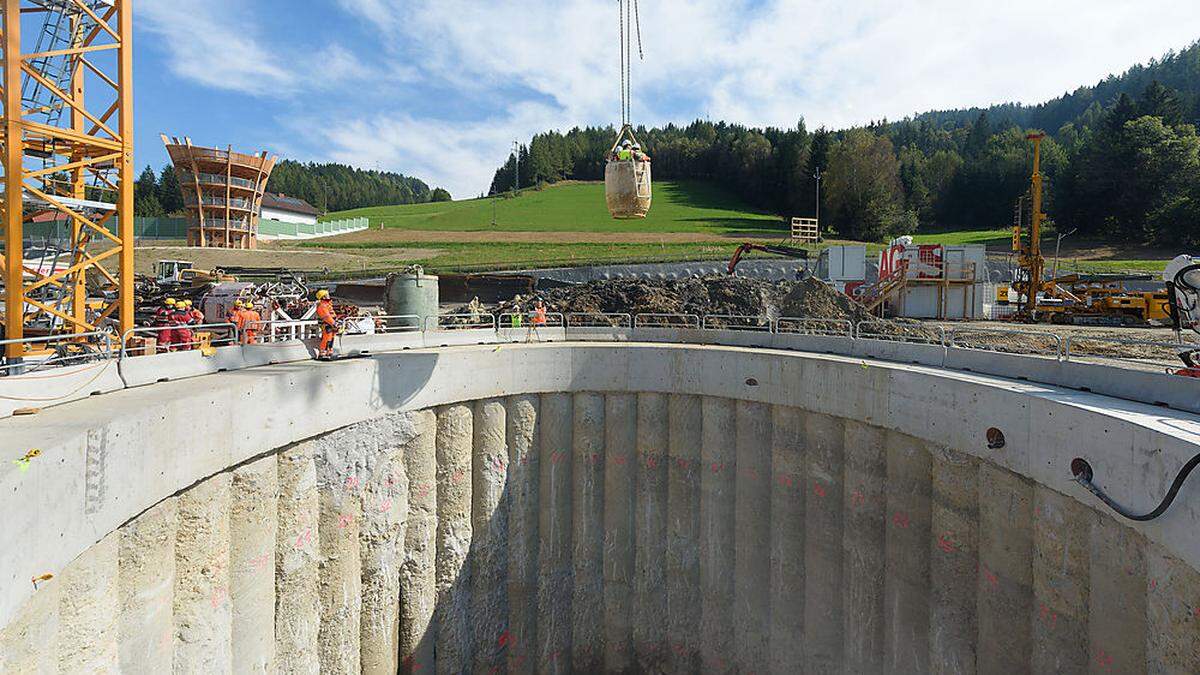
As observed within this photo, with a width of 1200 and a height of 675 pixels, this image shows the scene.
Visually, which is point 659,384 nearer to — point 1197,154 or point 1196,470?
point 1196,470

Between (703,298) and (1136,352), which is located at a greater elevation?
(703,298)

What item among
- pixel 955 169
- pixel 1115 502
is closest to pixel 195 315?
pixel 1115 502

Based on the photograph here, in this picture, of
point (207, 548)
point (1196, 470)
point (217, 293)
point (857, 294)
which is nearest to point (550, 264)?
point (857, 294)

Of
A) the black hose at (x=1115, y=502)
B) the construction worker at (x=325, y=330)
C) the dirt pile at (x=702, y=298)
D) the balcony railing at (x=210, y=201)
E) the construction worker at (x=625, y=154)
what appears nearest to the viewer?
the black hose at (x=1115, y=502)

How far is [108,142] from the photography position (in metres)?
13.9

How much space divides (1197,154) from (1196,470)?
75253 mm

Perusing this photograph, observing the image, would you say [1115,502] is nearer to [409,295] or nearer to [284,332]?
[409,295]

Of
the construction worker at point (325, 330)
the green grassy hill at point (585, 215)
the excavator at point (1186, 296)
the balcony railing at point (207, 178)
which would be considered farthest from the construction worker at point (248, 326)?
the green grassy hill at point (585, 215)

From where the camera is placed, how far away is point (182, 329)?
12.4 meters

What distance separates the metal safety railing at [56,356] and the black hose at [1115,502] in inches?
429

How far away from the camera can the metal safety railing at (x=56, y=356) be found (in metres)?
7.57

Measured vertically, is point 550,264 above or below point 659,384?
above

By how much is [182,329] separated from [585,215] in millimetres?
77142

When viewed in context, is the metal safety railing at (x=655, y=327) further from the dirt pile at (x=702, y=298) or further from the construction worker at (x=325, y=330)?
the dirt pile at (x=702, y=298)
